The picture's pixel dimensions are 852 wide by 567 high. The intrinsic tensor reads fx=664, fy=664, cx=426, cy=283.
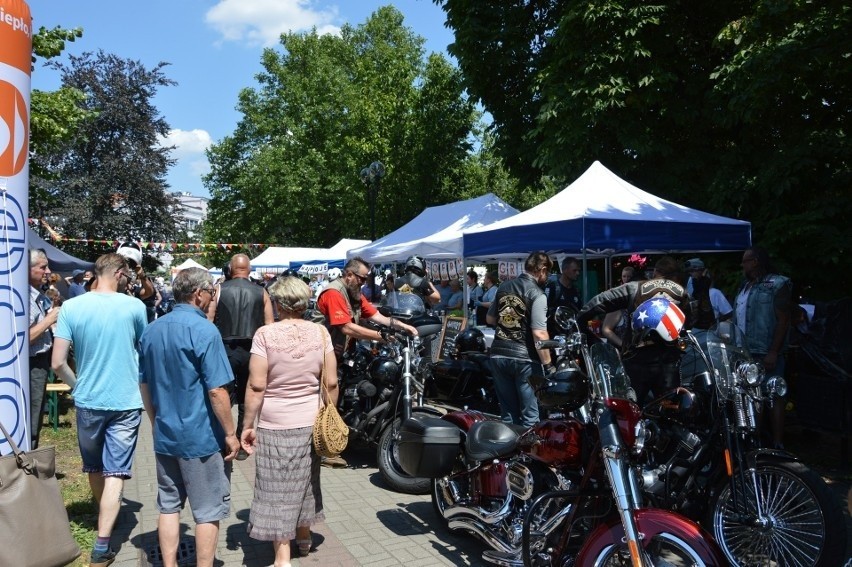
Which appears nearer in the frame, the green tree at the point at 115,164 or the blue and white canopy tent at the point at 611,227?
the blue and white canopy tent at the point at 611,227

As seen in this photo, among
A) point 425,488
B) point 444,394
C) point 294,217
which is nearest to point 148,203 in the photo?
point 294,217

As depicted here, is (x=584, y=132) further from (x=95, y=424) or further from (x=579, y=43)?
(x=95, y=424)

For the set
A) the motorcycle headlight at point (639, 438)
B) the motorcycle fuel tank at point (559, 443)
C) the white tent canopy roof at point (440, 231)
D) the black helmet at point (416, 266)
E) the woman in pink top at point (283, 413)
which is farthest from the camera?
the white tent canopy roof at point (440, 231)

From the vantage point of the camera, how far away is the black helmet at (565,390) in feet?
10.7

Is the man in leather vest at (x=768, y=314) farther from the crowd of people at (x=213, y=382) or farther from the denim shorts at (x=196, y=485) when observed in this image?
the denim shorts at (x=196, y=485)

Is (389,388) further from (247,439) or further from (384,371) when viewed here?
(247,439)

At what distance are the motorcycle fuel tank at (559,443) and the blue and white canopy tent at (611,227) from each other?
A: 159 inches

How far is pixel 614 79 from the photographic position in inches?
427

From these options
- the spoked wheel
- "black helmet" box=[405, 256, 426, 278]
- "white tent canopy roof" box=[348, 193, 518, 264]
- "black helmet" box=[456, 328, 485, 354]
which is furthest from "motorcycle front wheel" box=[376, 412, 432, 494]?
"white tent canopy roof" box=[348, 193, 518, 264]

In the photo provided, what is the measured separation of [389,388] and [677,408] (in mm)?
2856

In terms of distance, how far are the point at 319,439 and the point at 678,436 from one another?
6.60 feet

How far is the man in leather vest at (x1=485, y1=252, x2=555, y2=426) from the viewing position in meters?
5.45

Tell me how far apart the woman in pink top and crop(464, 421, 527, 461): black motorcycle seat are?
0.97 meters

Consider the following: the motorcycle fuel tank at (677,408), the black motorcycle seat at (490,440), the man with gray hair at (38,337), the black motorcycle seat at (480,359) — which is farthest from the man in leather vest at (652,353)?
the man with gray hair at (38,337)
